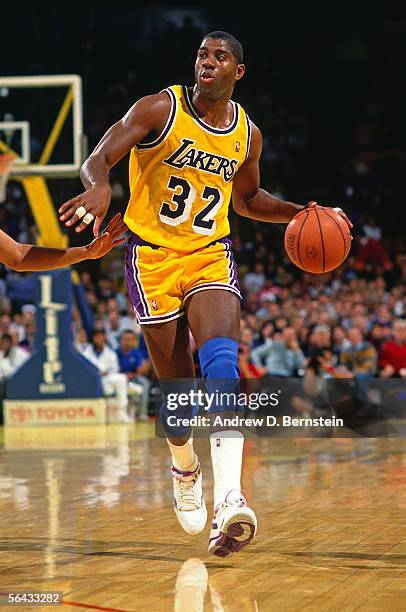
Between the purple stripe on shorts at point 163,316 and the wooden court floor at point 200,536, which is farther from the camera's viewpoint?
the purple stripe on shorts at point 163,316

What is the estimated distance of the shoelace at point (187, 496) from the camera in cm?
514

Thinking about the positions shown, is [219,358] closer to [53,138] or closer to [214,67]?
[214,67]

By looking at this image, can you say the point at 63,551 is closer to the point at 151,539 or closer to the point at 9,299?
the point at 151,539

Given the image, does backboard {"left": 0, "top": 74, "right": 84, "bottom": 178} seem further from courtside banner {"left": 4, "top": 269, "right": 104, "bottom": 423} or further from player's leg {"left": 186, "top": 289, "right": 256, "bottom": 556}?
player's leg {"left": 186, "top": 289, "right": 256, "bottom": 556}

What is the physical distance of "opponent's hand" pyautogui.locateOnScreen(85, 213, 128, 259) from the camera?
479 cm

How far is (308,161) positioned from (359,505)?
17.0 metres

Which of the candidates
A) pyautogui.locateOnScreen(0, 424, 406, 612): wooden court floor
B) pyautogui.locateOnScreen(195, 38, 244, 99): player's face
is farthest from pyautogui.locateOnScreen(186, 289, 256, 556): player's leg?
pyautogui.locateOnScreen(195, 38, 244, 99): player's face

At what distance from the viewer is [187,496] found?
5.16m

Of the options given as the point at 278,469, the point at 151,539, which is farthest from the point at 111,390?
the point at 151,539

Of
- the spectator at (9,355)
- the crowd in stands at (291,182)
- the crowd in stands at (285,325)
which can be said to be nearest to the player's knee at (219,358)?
the crowd in stands at (285,325)

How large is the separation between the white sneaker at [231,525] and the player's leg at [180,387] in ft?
2.51

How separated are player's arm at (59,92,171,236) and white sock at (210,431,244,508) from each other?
1063mm

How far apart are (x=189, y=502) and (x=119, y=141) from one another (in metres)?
1.80

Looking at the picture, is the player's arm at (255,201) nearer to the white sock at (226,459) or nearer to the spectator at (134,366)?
the white sock at (226,459)
